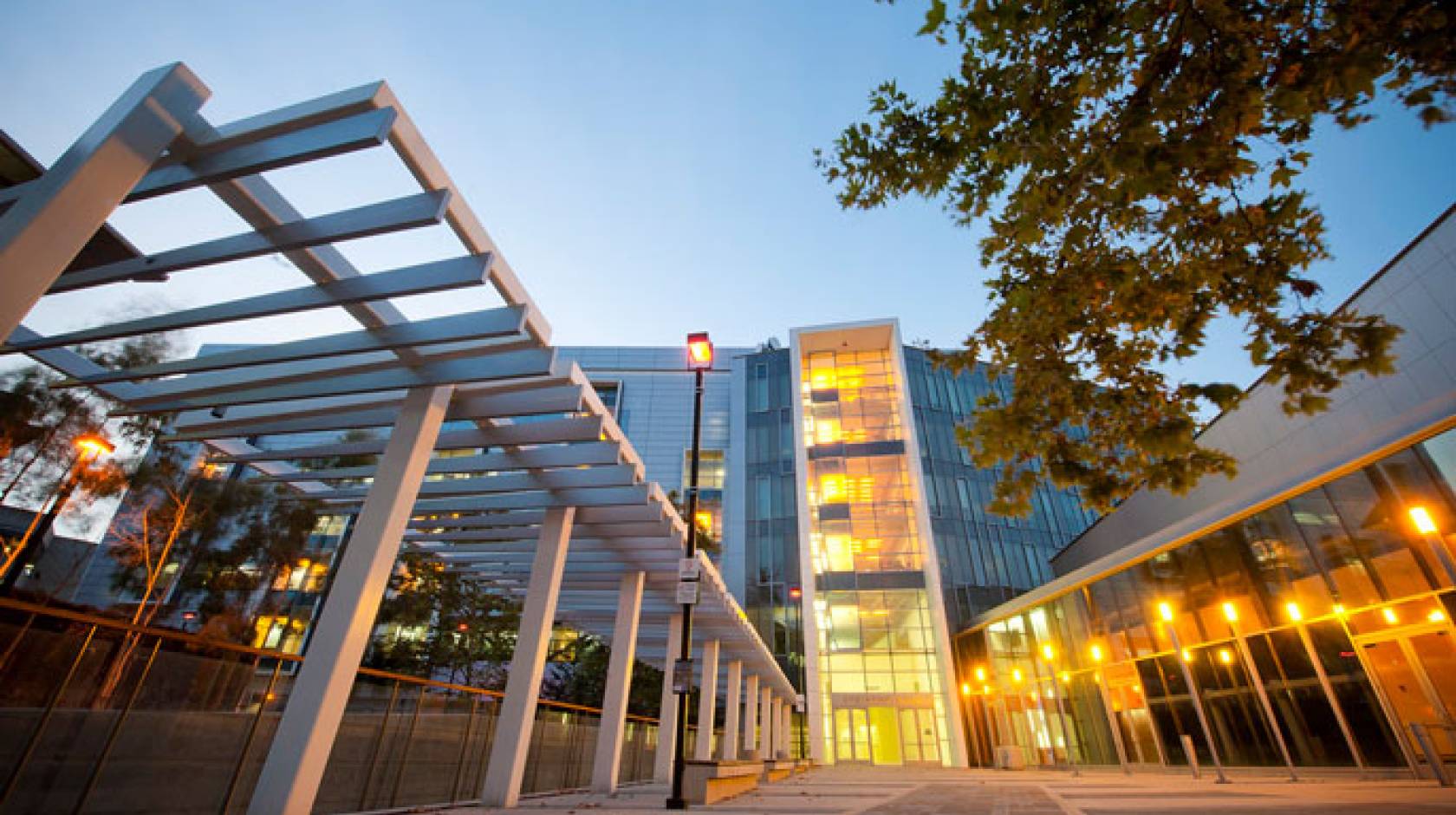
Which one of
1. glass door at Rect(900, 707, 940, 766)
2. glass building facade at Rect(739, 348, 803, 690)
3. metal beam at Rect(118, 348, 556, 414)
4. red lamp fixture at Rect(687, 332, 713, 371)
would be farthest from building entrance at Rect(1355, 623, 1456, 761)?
glass building facade at Rect(739, 348, 803, 690)

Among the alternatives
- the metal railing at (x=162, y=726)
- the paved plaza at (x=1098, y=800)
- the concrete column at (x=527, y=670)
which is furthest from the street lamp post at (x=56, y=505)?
the paved plaza at (x=1098, y=800)

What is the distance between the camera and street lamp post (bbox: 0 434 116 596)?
45.0ft

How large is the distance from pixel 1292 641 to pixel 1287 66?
14416 millimetres

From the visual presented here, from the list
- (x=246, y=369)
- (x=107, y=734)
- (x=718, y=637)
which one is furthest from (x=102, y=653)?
(x=718, y=637)

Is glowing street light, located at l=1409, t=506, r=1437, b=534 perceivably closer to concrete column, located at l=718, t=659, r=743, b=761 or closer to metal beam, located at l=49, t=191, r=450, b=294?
metal beam, located at l=49, t=191, r=450, b=294

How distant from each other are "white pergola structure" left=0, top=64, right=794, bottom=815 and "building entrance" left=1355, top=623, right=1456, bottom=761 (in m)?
12.7

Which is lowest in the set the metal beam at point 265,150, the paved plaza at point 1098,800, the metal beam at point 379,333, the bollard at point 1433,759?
the paved plaza at point 1098,800

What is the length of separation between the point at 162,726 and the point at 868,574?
3074 centimetres

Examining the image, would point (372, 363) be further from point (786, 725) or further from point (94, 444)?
point (786, 725)

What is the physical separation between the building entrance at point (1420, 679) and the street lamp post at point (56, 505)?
2740 cm

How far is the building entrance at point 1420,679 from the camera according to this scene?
9.60 m

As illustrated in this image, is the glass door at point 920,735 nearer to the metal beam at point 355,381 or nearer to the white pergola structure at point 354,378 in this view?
the white pergola structure at point 354,378

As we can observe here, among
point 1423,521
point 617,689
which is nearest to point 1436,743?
point 1423,521

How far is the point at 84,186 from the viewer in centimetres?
373
